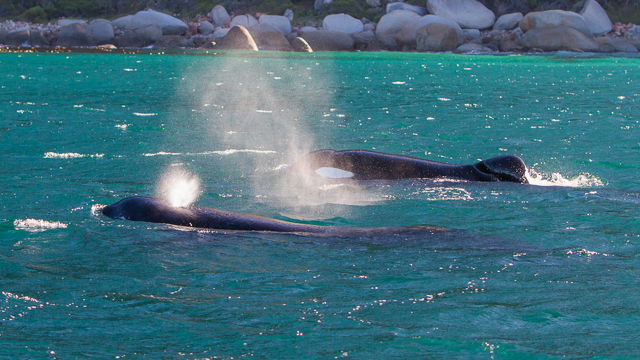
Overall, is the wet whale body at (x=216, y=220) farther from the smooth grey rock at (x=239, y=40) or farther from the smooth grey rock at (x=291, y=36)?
the smooth grey rock at (x=291, y=36)

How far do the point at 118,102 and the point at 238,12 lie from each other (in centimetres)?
5239

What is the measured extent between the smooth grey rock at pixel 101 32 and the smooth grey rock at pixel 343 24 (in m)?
18.1

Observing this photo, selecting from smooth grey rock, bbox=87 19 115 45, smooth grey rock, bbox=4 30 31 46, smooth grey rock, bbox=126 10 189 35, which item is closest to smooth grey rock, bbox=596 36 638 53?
smooth grey rock, bbox=126 10 189 35

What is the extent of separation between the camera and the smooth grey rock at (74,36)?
5206cm

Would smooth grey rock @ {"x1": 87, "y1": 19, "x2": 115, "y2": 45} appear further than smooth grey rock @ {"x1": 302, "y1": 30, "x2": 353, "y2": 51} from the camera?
Yes

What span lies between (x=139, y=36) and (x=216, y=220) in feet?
170

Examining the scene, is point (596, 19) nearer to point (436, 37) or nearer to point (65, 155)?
point (436, 37)

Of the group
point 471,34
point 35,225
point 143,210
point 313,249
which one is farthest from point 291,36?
point 313,249

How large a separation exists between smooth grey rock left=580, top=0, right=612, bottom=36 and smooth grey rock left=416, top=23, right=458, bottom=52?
12.4 m

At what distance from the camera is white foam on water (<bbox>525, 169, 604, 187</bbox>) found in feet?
26.8

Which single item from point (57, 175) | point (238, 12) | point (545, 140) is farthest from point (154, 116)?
point (238, 12)

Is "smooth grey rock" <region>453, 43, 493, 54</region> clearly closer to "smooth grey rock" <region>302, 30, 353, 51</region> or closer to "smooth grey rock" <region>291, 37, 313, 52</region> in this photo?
"smooth grey rock" <region>302, 30, 353, 51</region>

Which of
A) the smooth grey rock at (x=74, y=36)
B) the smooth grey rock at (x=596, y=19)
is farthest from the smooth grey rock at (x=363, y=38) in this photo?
the smooth grey rock at (x=74, y=36)

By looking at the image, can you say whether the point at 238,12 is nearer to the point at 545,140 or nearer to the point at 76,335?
the point at 545,140
